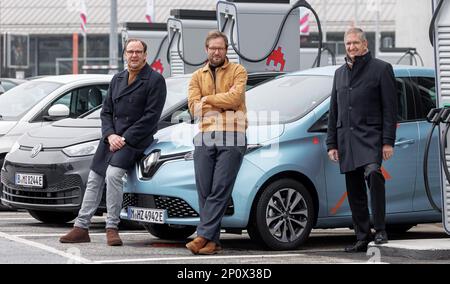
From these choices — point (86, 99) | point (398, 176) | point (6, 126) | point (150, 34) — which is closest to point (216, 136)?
point (398, 176)

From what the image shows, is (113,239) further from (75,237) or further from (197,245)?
(197,245)

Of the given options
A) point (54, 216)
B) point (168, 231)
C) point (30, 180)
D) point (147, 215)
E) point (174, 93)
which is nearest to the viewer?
point (147, 215)

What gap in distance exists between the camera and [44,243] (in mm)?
10711

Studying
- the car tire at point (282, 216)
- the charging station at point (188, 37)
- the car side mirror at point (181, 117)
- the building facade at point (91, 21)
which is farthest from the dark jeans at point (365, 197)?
the building facade at point (91, 21)

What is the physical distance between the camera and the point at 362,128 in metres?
10.3

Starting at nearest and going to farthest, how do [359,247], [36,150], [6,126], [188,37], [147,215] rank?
[359,247]
[147,215]
[36,150]
[6,126]
[188,37]

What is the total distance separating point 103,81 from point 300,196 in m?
4.72

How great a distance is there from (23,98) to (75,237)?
4543 millimetres

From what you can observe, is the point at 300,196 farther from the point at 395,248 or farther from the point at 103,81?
the point at 103,81

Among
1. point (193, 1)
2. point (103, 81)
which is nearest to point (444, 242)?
point (103, 81)

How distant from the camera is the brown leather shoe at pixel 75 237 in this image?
10.7 metres

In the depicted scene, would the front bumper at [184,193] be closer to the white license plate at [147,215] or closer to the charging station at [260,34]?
the white license plate at [147,215]

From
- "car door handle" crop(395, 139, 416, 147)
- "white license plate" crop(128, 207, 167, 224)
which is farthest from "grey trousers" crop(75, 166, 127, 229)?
"car door handle" crop(395, 139, 416, 147)

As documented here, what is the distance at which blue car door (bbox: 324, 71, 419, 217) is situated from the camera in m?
10.7
